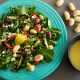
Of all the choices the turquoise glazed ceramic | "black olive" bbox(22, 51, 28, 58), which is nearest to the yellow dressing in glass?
the turquoise glazed ceramic

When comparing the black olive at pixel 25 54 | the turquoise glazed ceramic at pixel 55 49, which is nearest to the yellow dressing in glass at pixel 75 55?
the turquoise glazed ceramic at pixel 55 49

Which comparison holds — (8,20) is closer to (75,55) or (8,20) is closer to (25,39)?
(25,39)

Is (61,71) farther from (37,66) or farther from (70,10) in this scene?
(70,10)

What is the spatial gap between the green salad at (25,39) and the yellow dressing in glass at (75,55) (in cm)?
7

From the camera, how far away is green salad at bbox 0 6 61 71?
93 cm

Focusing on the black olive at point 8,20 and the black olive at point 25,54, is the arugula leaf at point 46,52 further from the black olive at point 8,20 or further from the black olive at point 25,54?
the black olive at point 8,20

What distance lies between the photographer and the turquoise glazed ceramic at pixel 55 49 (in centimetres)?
93

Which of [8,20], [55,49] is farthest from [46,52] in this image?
[8,20]

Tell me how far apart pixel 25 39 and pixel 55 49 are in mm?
120

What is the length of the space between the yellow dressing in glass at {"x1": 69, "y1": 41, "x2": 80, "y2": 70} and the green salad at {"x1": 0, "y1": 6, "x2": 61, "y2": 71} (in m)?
0.07

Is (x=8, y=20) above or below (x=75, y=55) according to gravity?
above

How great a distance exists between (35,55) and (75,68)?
0.15m

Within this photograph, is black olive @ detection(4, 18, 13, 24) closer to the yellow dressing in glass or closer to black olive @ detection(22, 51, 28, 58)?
black olive @ detection(22, 51, 28, 58)

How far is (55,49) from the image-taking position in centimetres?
97
